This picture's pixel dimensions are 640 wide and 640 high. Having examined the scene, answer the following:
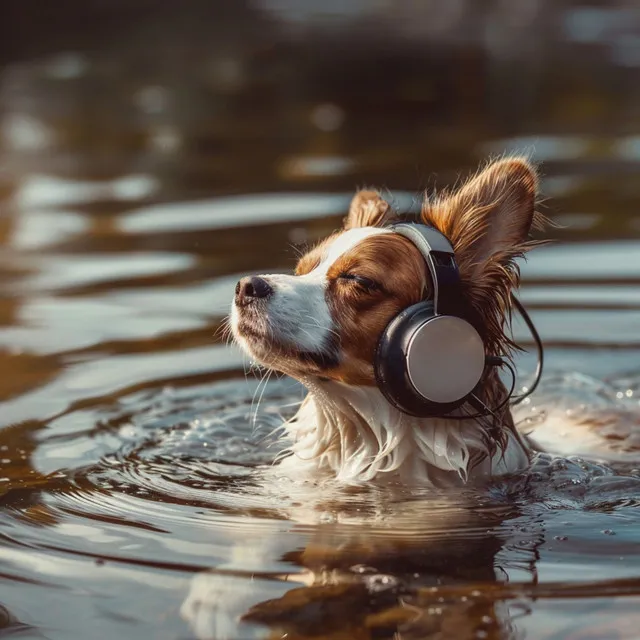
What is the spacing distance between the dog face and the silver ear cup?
201 millimetres

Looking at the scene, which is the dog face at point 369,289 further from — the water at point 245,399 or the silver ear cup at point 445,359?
the water at point 245,399

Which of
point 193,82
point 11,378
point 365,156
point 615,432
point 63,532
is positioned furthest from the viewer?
point 193,82

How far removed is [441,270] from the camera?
4875 mm

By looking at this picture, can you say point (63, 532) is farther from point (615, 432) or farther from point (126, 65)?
point (126, 65)

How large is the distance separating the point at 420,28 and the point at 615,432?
68.2 feet

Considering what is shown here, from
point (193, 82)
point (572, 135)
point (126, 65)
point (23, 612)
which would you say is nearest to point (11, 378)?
point (23, 612)

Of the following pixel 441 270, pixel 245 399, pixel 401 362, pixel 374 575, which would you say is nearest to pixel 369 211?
pixel 441 270

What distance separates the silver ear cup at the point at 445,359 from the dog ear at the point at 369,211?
72 cm

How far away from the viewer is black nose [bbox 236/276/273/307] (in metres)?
4.97

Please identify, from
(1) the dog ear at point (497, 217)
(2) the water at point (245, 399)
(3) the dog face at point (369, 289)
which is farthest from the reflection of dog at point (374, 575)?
(1) the dog ear at point (497, 217)

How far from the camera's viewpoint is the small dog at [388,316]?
16.3ft

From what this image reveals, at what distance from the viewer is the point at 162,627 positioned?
4035 millimetres

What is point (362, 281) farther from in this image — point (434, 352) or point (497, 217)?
point (497, 217)

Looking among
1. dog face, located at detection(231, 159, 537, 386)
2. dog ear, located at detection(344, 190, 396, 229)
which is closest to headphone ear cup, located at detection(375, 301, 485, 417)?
dog face, located at detection(231, 159, 537, 386)
